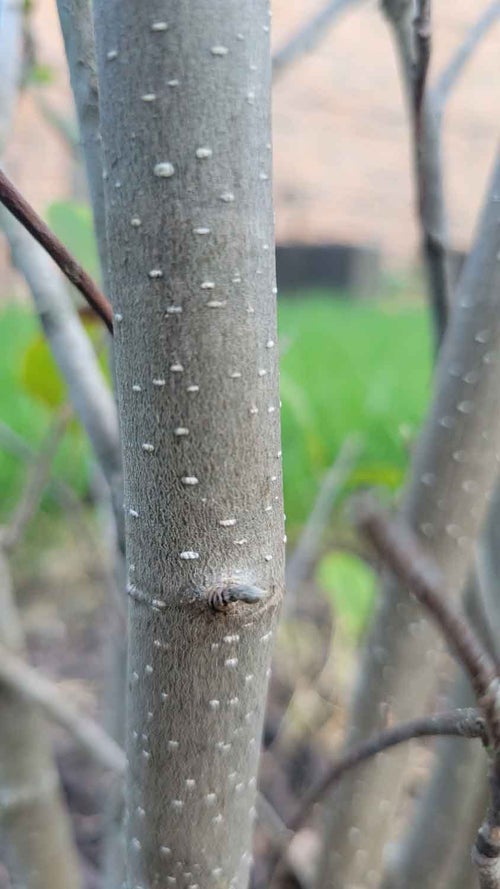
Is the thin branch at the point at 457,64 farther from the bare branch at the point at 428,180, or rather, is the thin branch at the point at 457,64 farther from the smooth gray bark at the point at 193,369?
the smooth gray bark at the point at 193,369

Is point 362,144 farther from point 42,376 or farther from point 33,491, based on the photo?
point 33,491

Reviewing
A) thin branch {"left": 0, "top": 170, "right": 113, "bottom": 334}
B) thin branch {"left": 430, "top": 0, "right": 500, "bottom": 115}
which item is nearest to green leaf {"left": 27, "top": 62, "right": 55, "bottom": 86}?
thin branch {"left": 430, "top": 0, "right": 500, "bottom": 115}

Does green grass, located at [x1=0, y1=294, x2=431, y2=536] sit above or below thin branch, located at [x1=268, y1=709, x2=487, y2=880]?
below

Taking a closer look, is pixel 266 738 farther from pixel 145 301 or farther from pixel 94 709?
pixel 145 301

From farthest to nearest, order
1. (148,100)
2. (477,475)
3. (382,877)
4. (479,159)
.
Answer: (479,159) → (382,877) → (477,475) → (148,100)

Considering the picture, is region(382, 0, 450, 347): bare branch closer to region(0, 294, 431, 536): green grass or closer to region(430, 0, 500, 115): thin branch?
region(430, 0, 500, 115): thin branch

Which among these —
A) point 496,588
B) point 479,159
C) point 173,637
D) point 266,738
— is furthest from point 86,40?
point 479,159
